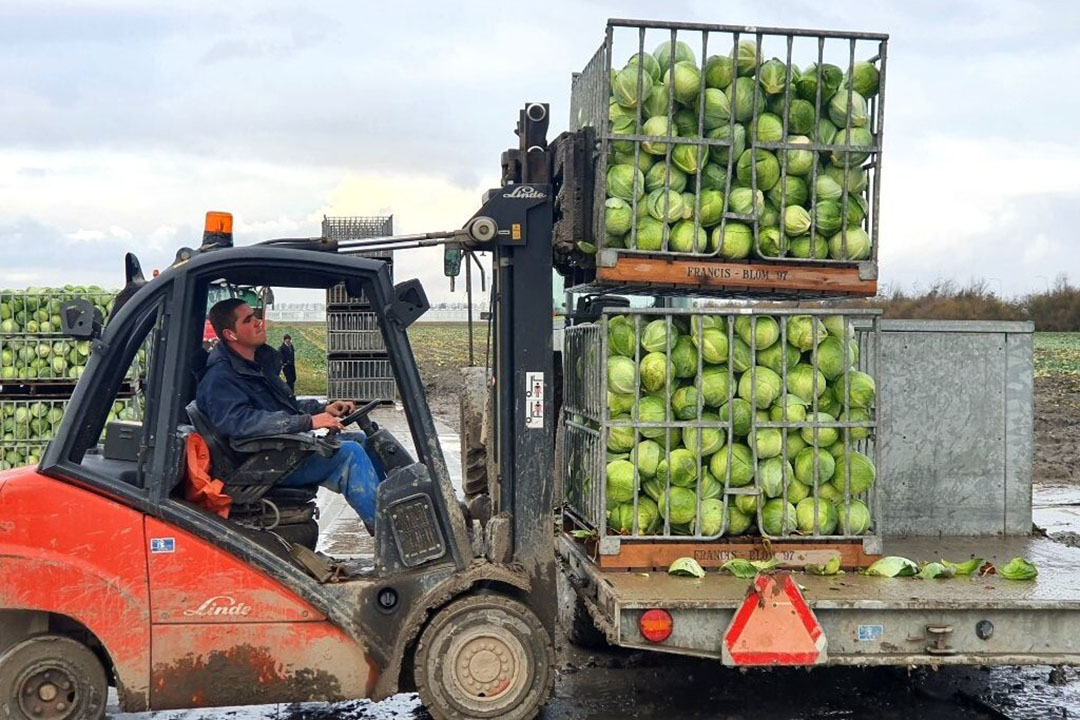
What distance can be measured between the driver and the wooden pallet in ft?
5.09

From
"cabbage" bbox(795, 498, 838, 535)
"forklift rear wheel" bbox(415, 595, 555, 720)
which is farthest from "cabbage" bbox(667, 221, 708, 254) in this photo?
"forklift rear wheel" bbox(415, 595, 555, 720)

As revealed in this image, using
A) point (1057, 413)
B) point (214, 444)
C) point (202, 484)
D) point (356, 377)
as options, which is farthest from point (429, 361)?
point (202, 484)

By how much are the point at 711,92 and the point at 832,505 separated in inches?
86.8

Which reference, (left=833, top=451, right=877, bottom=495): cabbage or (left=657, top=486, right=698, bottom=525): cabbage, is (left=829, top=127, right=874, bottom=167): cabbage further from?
(left=657, top=486, right=698, bottom=525): cabbage

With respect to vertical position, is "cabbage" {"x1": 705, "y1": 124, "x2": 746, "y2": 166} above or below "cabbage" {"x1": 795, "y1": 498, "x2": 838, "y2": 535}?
above

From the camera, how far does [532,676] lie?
198 inches

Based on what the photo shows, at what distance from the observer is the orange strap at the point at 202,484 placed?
5.02m

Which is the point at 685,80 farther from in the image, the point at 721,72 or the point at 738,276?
the point at 738,276

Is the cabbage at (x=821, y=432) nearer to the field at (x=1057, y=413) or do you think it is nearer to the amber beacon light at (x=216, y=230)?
the amber beacon light at (x=216, y=230)

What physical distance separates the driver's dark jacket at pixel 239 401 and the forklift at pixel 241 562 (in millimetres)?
79

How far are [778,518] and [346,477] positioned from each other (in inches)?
85.4

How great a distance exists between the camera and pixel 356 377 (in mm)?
24000

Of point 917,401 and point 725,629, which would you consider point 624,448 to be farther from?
point 917,401

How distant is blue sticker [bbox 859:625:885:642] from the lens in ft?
16.3
